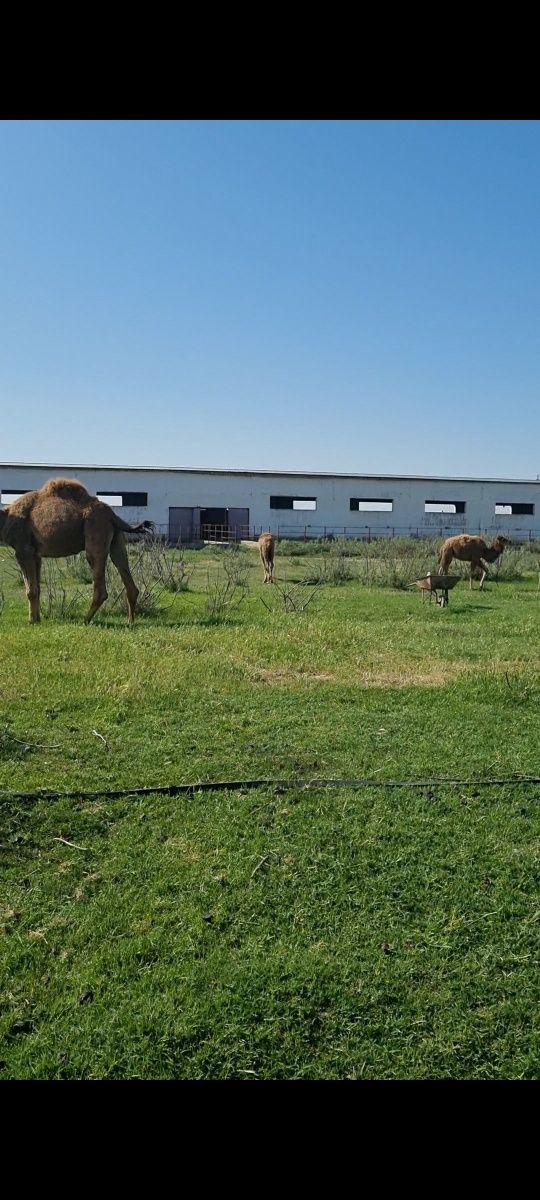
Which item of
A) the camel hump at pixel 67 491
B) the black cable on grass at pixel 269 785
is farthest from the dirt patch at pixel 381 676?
the camel hump at pixel 67 491

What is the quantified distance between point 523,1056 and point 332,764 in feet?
8.03

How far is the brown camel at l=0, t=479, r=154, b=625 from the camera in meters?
9.95

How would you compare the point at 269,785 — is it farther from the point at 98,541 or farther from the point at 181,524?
the point at 181,524

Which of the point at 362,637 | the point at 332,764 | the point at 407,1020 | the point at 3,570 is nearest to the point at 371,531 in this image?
the point at 3,570

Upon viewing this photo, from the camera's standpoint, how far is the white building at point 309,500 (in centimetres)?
3444

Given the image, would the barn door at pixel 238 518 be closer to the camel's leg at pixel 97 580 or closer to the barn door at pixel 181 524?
the barn door at pixel 181 524

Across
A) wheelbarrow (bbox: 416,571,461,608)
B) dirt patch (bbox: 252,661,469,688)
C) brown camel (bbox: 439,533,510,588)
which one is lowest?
dirt patch (bbox: 252,661,469,688)

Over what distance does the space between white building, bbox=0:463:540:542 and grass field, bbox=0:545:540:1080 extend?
27.8 meters

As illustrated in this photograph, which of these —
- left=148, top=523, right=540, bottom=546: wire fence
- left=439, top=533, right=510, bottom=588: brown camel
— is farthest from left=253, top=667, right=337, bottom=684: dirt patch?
left=148, top=523, right=540, bottom=546: wire fence

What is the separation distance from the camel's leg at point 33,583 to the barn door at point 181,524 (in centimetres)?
2399

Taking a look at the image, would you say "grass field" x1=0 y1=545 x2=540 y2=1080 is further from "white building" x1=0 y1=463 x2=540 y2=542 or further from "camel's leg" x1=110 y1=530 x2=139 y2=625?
"white building" x1=0 y1=463 x2=540 y2=542

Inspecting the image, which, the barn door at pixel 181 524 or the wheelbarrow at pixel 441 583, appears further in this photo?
the barn door at pixel 181 524
